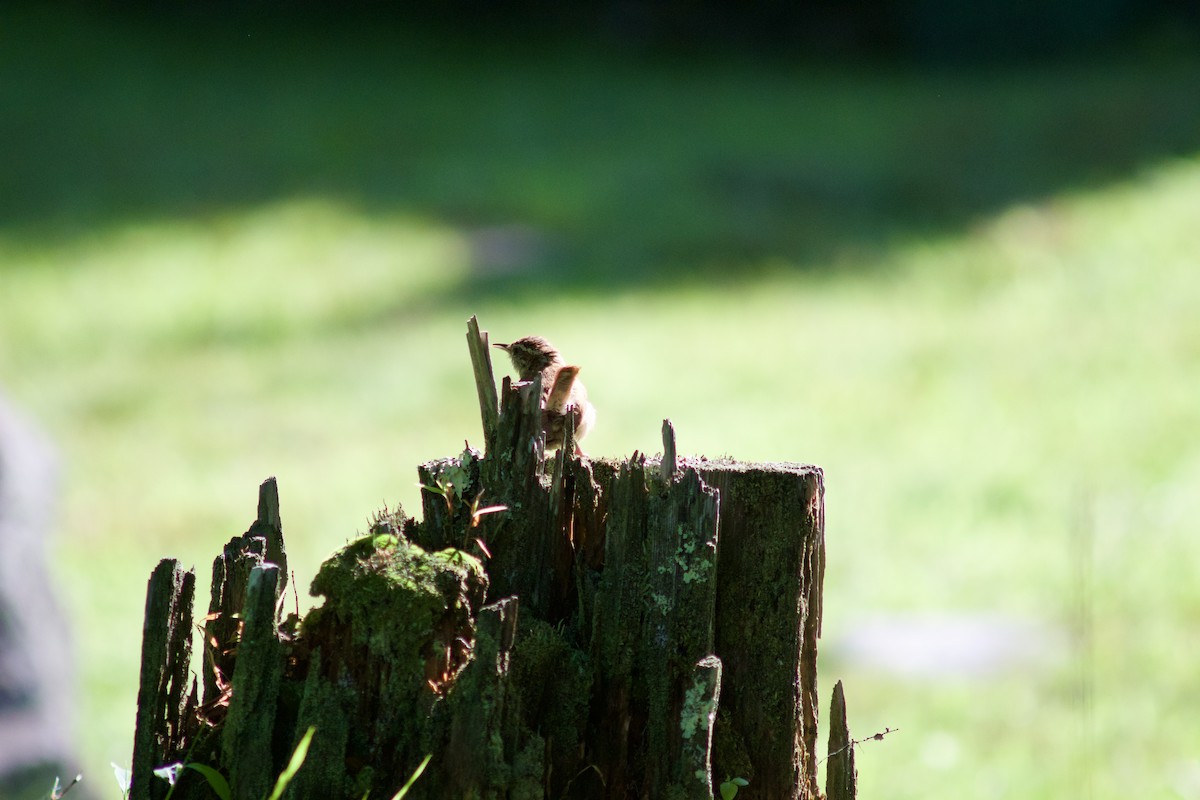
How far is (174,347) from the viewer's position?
38.1ft

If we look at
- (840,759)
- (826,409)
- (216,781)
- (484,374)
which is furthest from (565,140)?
(216,781)

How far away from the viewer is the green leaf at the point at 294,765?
2092 mm

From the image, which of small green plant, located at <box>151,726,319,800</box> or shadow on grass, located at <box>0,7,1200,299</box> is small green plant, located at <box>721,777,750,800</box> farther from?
shadow on grass, located at <box>0,7,1200,299</box>

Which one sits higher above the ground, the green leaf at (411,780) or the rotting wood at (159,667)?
the rotting wood at (159,667)

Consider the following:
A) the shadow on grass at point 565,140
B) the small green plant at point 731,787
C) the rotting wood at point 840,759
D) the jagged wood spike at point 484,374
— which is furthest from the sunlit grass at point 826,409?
the jagged wood spike at point 484,374

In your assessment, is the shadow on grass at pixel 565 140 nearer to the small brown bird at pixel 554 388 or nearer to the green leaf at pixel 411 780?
the small brown bird at pixel 554 388

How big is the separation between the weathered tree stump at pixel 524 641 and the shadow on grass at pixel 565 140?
9768 mm

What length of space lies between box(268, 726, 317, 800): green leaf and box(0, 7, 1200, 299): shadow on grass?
10.0 metres

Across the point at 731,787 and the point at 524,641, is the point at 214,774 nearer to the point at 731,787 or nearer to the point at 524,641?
the point at 524,641

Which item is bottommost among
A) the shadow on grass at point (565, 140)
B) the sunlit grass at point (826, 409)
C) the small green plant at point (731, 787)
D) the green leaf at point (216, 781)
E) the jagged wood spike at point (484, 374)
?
the green leaf at point (216, 781)

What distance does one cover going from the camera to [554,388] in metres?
2.79

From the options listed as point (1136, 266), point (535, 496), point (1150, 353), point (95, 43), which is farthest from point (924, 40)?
point (535, 496)

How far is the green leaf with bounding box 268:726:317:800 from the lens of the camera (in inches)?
82.4

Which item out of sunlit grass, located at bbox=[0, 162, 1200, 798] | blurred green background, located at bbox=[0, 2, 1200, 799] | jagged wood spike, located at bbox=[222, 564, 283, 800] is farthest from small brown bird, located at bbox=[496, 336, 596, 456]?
sunlit grass, located at bbox=[0, 162, 1200, 798]
